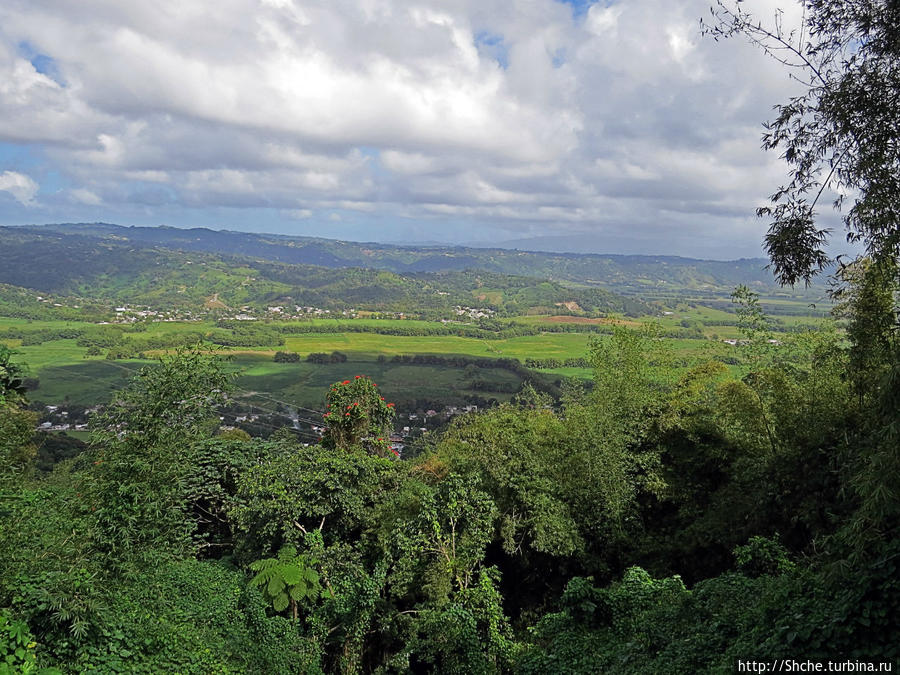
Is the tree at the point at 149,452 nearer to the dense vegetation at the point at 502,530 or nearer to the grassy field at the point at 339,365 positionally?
the dense vegetation at the point at 502,530

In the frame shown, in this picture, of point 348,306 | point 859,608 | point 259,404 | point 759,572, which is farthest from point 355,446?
point 348,306

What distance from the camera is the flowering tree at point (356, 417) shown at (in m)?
19.1

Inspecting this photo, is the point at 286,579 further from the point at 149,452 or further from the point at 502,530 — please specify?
the point at 502,530

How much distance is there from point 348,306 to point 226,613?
189689 millimetres

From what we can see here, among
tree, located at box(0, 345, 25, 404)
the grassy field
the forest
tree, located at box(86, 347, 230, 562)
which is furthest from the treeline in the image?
tree, located at box(0, 345, 25, 404)

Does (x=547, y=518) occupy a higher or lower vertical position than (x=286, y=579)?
higher

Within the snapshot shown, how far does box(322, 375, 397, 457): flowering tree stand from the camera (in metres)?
19.1

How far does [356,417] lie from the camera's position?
62.4 ft

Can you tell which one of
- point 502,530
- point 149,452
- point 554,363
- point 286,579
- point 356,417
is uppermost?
point 149,452

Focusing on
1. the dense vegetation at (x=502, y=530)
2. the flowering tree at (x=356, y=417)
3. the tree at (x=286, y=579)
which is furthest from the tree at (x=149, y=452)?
the flowering tree at (x=356, y=417)

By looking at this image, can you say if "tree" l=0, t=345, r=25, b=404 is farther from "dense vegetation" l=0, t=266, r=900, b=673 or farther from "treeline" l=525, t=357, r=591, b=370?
"treeline" l=525, t=357, r=591, b=370

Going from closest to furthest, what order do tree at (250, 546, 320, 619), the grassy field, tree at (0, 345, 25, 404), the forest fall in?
the forest, tree at (0, 345, 25, 404), tree at (250, 546, 320, 619), the grassy field

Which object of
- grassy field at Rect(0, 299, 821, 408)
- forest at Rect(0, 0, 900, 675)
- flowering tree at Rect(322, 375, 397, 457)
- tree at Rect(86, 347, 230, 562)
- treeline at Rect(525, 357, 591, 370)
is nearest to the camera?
forest at Rect(0, 0, 900, 675)

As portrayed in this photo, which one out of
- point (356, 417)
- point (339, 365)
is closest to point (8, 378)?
point (356, 417)
